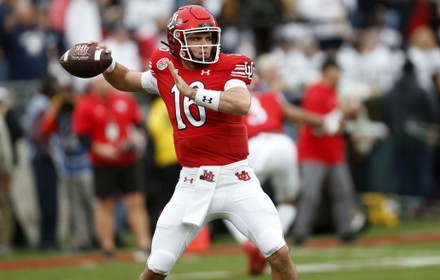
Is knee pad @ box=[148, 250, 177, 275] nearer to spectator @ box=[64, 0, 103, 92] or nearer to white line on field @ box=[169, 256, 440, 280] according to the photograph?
white line on field @ box=[169, 256, 440, 280]

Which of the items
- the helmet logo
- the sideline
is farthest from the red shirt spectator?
the helmet logo

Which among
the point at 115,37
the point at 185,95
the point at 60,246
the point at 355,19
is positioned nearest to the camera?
the point at 185,95

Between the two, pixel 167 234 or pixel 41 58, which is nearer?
pixel 167 234

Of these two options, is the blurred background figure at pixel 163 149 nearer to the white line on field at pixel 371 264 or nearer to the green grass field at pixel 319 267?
the green grass field at pixel 319 267

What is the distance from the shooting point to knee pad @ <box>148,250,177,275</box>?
22.7 ft

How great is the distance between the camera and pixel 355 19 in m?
19.4

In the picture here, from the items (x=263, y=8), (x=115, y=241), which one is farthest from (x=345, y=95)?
(x=115, y=241)

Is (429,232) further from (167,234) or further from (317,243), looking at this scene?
(167,234)

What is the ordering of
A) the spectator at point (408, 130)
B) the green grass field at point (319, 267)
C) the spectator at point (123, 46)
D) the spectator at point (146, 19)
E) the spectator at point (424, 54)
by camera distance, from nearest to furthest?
the green grass field at point (319, 267) → the spectator at point (408, 130) → the spectator at point (123, 46) → the spectator at point (146, 19) → the spectator at point (424, 54)

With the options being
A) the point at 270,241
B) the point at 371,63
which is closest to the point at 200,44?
the point at 270,241

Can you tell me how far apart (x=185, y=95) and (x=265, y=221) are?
934 mm

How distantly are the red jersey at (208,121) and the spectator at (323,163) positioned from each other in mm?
5776

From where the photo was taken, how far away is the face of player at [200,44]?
6980 millimetres

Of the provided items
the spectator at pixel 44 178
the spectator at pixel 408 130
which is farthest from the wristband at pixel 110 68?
the spectator at pixel 408 130
